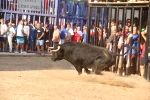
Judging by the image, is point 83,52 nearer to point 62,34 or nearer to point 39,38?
point 39,38

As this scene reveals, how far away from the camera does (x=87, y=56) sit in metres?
11.8

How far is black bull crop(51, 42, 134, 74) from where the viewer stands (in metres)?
11.6

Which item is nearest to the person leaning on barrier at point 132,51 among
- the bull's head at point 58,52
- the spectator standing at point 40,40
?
the bull's head at point 58,52

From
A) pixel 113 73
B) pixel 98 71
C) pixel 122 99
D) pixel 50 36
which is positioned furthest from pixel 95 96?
pixel 50 36

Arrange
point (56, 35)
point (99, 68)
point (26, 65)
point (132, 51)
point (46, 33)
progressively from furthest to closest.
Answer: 1. point (46, 33)
2. point (56, 35)
3. point (26, 65)
4. point (132, 51)
5. point (99, 68)

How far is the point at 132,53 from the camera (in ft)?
42.5

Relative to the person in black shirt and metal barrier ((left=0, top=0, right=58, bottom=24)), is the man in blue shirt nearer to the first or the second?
metal barrier ((left=0, top=0, right=58, bottom=24))

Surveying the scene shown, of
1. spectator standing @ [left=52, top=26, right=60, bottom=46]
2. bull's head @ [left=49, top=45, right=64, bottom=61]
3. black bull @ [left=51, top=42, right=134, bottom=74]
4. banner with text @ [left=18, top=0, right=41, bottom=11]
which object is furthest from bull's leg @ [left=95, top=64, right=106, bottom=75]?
banner with text @ [left=18, top=0, right=41, bottom=11]

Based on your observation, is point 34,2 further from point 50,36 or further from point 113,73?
point 113,73

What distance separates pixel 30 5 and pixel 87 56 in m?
9.54

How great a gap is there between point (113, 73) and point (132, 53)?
2.97ft

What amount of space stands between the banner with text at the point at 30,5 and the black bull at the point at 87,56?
8483 millimetres

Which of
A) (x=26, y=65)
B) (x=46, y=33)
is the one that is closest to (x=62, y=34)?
(x=46, y=33)

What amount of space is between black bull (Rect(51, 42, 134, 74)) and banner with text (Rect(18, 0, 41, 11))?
8.48 metres
